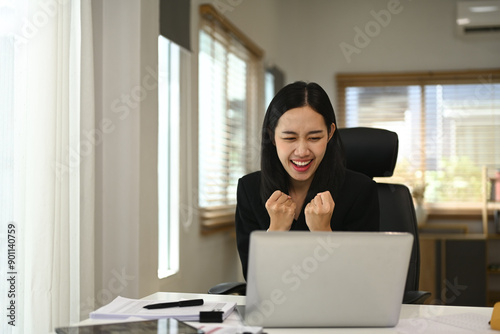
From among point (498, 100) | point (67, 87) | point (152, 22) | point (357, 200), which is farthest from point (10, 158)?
point (498, 100)

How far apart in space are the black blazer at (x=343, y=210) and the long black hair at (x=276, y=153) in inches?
1.7

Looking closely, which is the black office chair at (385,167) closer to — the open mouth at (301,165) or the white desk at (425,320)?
the open mouth at (301,165)

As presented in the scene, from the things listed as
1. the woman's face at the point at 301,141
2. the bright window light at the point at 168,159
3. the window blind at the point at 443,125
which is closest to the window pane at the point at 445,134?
the window blind at the point at 443,125

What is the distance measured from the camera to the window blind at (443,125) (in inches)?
208

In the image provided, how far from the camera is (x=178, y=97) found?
3234mm

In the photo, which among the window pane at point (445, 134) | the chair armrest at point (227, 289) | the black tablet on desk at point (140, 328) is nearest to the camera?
the black tablet on desk at point (140, 328)

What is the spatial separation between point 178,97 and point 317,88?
1537 millimetres

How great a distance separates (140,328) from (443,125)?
15.5 ft

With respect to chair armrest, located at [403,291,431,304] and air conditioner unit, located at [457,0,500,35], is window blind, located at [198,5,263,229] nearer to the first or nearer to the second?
air conditioner unit, located at [457,0,500,35]

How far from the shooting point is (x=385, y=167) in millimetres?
2102

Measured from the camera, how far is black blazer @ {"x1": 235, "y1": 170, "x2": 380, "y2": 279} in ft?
6.17

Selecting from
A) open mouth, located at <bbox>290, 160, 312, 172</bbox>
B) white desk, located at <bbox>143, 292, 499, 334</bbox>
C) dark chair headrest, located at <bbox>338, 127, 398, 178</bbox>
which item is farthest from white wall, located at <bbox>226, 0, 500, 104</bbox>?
white desk, located at <bbox>143, 292, 499, 334</bbox>

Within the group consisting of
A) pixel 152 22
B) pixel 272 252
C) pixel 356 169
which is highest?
pixel 152 22

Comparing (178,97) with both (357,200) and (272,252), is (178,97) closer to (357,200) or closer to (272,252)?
(357,200)
